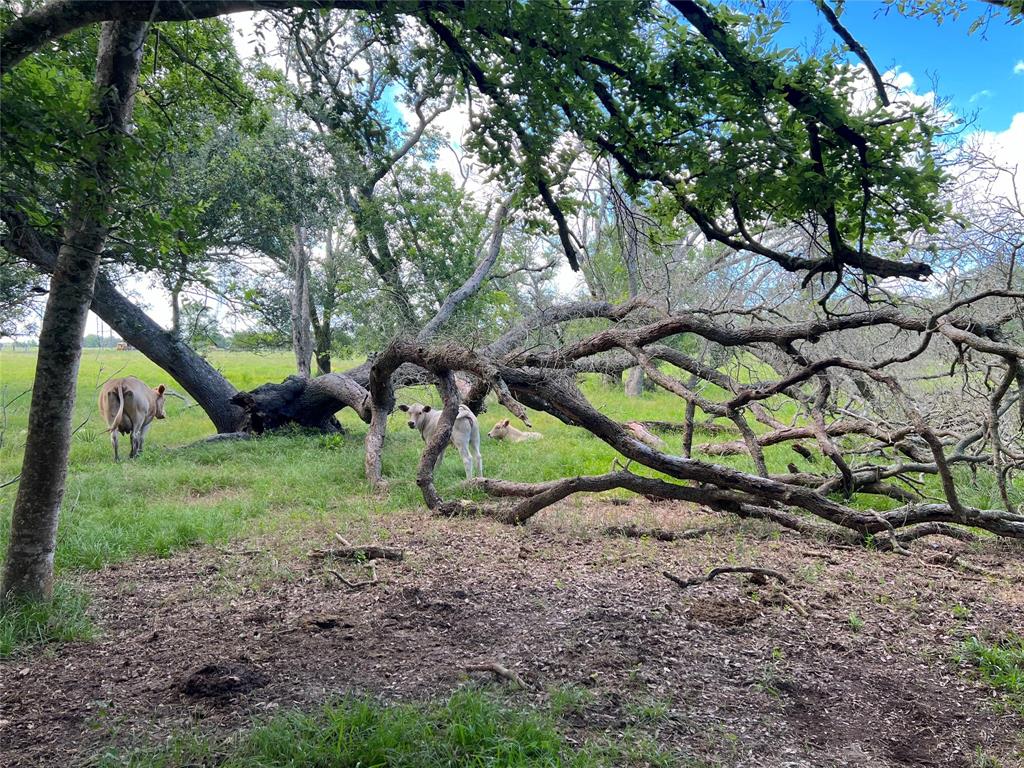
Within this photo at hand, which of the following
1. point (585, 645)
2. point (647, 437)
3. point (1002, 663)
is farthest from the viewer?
point (647, 437)

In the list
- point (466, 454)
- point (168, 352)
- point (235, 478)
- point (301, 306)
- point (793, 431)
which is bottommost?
point (235, 478)


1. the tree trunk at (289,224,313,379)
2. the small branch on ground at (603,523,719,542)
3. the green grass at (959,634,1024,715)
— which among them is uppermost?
the tree trunk at (289,224,313,379)

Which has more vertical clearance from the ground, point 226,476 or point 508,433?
point 508,433

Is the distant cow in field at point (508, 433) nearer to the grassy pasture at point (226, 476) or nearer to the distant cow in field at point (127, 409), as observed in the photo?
the grassy pasture at point (226, 476)

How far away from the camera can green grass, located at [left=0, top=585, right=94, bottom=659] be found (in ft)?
12.4

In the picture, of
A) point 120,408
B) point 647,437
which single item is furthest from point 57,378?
point 647,437

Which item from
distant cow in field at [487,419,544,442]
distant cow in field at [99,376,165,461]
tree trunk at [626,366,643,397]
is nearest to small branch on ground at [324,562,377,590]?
distant cow in field at [99,376,165,461]

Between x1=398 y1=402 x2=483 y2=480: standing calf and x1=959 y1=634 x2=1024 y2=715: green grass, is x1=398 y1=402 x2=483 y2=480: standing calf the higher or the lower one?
the higher one

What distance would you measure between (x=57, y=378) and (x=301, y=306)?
1457 cm

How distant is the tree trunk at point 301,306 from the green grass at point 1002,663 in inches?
582

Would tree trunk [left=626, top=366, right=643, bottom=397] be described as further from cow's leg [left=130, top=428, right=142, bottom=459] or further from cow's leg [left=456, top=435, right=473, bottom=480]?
cow's leg [left=130, top=428, right=142, bottom=459]

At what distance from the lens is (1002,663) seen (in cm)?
380

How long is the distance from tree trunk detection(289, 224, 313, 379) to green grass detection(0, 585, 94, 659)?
1252cm

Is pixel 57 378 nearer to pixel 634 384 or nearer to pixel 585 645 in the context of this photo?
pixel 585 645
